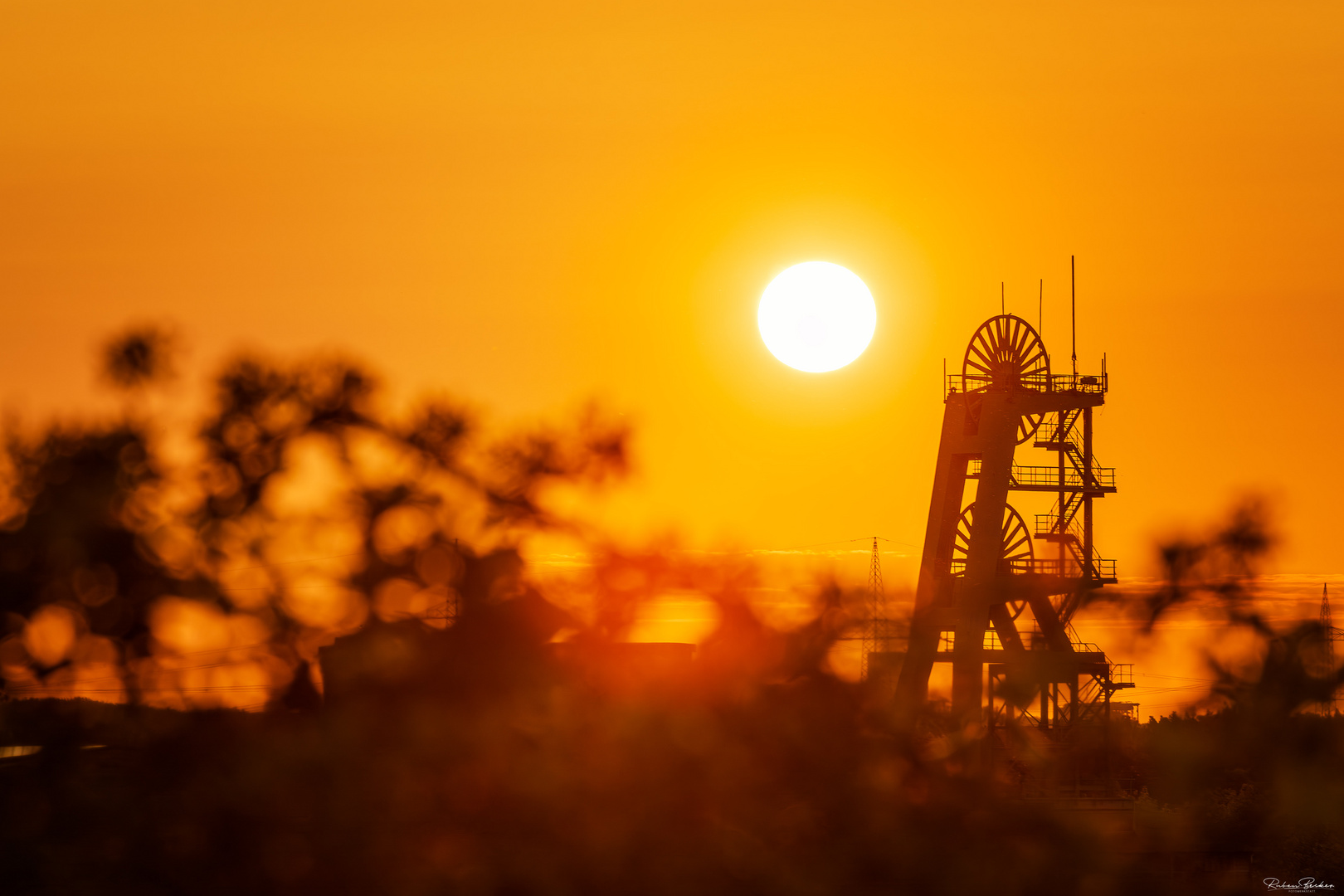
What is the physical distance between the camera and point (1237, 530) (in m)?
16.5

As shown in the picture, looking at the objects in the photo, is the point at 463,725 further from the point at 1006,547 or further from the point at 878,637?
the point at 1006,547

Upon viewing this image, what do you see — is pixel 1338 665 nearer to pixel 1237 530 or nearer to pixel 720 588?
pixel 1237 530

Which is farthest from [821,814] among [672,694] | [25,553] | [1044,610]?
[1044,610]

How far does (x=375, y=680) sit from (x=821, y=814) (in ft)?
16.0
